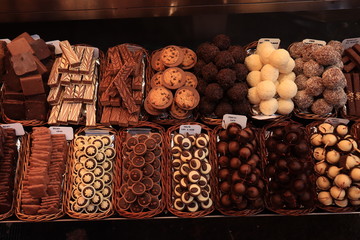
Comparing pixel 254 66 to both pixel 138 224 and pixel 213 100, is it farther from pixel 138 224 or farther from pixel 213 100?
pixel 138 224

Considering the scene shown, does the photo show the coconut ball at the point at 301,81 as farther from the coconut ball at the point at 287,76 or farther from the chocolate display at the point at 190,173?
the chocolate display at the point at 190,173

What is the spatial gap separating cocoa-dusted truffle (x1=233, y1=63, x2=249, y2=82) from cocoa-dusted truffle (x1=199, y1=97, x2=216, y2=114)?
33 centimetres

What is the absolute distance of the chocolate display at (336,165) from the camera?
103 inches

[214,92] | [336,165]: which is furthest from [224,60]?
[336,165]

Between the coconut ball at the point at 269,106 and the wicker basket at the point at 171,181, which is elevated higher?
the coconut ball at the point at 269,106

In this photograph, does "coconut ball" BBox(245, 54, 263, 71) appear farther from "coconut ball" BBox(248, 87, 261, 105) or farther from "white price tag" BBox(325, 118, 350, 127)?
"white price tag" BBox(325, 118, 350, 127)

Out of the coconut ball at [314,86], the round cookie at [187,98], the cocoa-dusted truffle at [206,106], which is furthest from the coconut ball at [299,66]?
the round cookie at [187,98]

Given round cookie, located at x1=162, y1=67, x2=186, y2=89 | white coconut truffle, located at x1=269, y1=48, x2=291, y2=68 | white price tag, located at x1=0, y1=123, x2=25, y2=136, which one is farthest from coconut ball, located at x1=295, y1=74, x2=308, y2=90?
white price tag, located at x1=0, y1=123, x2=25, y2=136

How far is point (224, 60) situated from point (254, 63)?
35cm

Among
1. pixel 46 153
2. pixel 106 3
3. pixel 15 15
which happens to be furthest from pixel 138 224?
pixel 15 15

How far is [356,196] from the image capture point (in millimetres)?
2613

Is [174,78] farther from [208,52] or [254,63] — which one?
[254,63]

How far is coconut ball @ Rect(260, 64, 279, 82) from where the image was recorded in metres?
2.94

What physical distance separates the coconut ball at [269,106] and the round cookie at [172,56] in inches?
34.3
